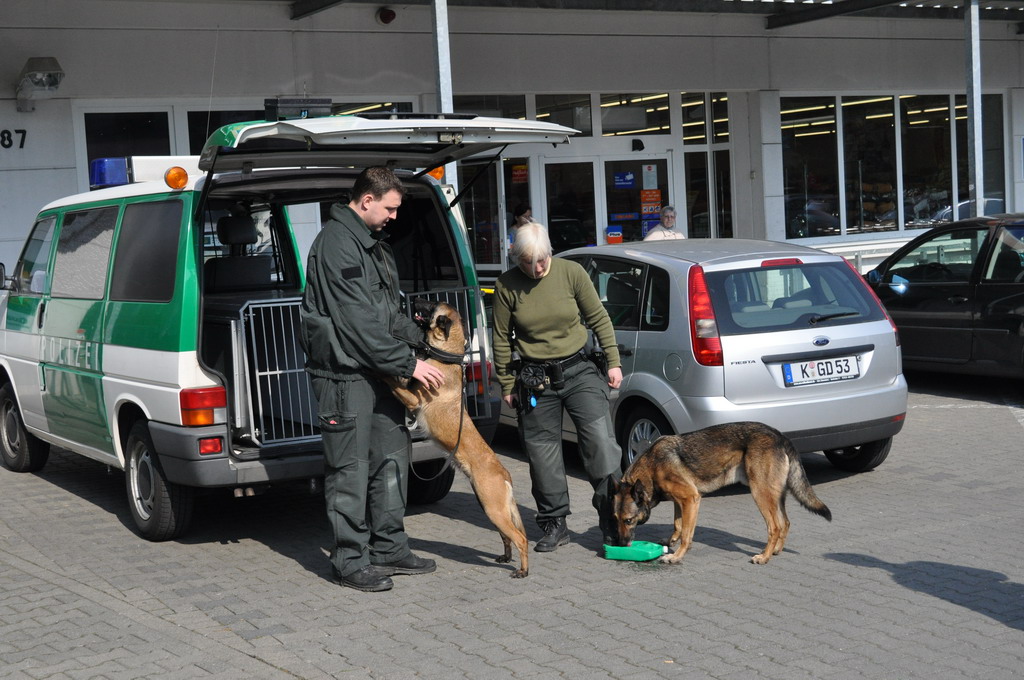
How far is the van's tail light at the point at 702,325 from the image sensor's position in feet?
23.4

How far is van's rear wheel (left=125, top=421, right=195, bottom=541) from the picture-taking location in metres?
6.61

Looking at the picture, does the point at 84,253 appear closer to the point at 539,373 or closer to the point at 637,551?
Result: the point at 539,373

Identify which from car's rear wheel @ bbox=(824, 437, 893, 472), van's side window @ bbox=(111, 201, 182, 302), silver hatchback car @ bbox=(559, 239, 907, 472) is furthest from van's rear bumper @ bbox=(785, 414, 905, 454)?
van's side window @ bbox=(111, 201, 182, 302)

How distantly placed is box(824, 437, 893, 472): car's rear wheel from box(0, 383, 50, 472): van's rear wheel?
5825 mm

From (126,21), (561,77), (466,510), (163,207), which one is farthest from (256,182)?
(561,77)

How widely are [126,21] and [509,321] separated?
821 centimetres

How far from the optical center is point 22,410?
8.44 m

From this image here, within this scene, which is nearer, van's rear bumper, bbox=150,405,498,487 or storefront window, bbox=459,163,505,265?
van's rear bumper, bbox=150,405,498,487

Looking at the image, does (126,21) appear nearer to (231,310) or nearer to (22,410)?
(22,410)

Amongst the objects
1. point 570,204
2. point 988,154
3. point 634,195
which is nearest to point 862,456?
point 570,204

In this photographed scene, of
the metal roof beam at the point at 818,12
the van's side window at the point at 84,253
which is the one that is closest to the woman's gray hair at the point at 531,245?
the van's side window at the point at 84,253

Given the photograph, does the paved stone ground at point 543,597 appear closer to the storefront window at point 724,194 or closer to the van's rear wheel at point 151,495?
the van's rear wheel at point 151,495

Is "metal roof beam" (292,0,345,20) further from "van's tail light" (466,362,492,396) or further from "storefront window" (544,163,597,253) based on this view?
"van's tail light" (466,362,492,396)

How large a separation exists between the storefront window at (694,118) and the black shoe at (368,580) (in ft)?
41.7
